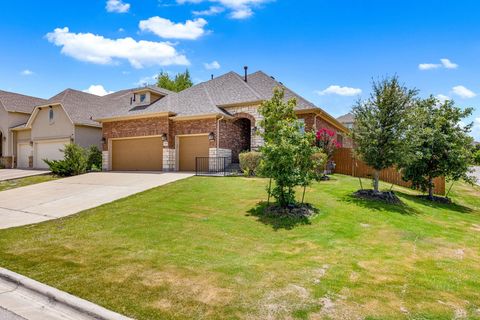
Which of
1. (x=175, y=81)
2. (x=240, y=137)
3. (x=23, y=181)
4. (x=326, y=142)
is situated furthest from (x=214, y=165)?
(x=175, y=81)

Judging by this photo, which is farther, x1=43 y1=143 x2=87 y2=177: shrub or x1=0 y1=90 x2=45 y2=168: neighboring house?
x1=0 y1=90 x2=45 y2=168: neighboring house

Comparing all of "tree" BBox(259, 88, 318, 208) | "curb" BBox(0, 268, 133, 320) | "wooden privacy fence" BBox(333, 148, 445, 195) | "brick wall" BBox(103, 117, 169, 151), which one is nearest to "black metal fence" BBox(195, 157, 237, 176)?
"brick wall" BBox(103, 117, 169, 151)

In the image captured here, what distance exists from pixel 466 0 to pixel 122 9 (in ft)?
44.0

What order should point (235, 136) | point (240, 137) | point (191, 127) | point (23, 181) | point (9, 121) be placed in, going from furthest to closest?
point (9, 121) < point (240, 137) < point (235, 136) < point (191, 127) < point (23, 181)

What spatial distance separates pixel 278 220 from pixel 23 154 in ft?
94.1

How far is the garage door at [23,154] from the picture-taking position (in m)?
26.9

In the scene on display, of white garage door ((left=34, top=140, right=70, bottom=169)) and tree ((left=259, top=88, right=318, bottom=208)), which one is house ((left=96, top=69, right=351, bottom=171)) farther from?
tree ((left=259, top=88, right=318, bottom=208))

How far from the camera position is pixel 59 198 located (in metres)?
11.8

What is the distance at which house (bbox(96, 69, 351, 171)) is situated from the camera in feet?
61.9

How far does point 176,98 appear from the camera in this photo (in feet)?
73.4

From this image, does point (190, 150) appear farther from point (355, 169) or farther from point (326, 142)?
point (355, 169)

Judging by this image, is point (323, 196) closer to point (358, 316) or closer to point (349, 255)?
point (349, 255)

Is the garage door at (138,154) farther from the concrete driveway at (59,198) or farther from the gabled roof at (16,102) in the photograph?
the gabled roof at (16,102)

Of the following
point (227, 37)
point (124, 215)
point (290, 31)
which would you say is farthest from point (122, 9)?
point (124, 215)
